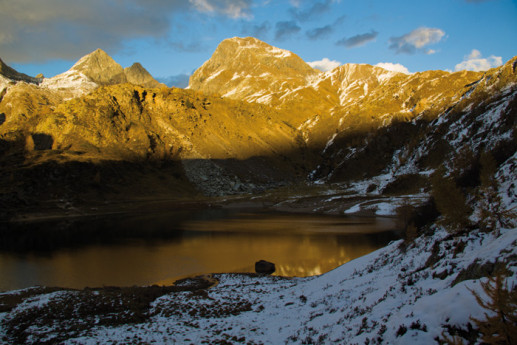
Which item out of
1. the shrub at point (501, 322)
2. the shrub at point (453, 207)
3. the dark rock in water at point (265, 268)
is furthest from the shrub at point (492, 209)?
the dark rock in water at point (265, 268)

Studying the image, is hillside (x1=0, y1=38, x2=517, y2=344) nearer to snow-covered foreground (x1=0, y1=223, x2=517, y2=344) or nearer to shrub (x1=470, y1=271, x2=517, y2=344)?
snow-covered foreground (x1=0, y1=223, x2=517, y2=344)

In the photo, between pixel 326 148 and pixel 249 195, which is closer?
pixel 249 195

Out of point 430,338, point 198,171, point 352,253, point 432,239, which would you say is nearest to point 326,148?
point 198,171

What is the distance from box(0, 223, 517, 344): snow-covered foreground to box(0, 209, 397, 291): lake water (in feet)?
34.3

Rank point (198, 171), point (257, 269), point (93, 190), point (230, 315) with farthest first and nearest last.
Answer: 1. point (198, 171)
2. point (93, 190)
3. point (257, 269)
4. point (230, 315)

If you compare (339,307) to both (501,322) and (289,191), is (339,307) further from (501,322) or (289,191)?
(289,191)

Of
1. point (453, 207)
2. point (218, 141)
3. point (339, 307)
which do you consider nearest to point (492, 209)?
point (453, 207)

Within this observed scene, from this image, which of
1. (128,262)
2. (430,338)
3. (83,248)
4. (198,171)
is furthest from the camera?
(198,171)

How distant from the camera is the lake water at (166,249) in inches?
1359

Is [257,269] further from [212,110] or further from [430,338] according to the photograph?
[212,110]

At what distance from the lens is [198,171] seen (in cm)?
14400

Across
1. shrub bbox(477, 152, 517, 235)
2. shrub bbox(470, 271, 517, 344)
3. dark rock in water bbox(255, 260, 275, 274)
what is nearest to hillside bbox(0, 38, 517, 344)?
shrub bbox(477, 152, 517, 235)

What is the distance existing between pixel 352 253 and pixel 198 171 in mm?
110789

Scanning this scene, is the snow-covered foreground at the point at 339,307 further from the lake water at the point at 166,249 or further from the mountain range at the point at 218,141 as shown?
the mountain range at the point at 218,141
